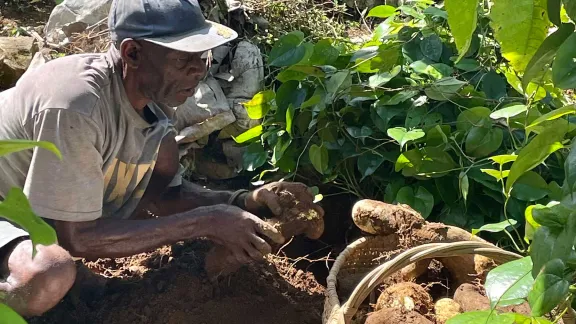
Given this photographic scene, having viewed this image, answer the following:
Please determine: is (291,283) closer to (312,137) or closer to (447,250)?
(312,137)

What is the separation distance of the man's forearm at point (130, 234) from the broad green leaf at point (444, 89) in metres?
0.95

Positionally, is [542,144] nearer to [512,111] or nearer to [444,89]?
[512,111]

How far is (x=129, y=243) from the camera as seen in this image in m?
2.07

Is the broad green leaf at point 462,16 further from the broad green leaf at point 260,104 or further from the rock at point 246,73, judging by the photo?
the rock at point 246,73

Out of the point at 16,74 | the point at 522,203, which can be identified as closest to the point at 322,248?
the point at 522,203

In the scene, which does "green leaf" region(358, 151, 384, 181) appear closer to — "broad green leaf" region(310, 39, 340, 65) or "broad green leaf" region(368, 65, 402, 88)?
"broad green leaf" region(368, 65, 402, 88)

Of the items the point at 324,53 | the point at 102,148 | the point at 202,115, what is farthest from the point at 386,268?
the point at 202,115

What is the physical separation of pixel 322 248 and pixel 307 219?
1.56 feet

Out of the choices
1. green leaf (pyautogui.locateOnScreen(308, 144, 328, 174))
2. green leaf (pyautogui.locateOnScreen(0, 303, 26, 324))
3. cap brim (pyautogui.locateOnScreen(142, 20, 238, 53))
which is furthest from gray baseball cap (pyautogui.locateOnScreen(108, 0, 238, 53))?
green leaf (pyautogui.locateOnScreen(0, 303, 26, 324))

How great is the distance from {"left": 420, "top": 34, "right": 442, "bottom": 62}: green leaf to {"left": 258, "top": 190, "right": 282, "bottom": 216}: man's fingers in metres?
0.90

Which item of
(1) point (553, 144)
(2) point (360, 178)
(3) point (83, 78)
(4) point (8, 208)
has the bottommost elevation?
(2) point (360, 178)

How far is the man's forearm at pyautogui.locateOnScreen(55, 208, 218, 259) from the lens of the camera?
2.02 m

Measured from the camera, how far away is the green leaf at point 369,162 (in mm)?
2494

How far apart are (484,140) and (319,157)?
591mm
